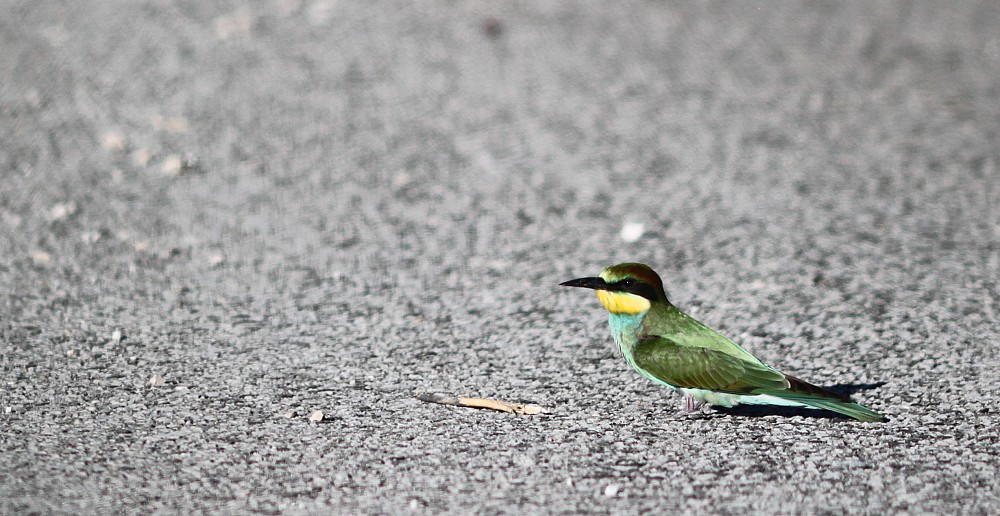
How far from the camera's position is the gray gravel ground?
3.36m

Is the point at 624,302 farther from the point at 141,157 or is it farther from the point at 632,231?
the point at 141,157

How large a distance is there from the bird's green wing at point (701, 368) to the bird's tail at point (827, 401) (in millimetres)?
41

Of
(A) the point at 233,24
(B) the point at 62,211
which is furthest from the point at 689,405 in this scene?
(A) the point at 233,24

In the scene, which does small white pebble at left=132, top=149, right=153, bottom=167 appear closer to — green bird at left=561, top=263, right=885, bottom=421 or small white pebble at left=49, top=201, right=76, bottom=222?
small white pebble at left=49, top=201, right=76, bottom=222

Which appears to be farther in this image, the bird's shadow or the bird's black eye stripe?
the bird's black eye stripe

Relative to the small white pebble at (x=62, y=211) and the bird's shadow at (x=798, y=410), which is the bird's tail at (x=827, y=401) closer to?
the bird's shadow at (x=798, y=410)

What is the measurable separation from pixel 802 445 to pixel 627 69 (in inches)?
173

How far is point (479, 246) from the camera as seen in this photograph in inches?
209

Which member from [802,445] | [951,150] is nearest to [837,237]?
[951,150]

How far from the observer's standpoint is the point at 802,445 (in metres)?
3.49

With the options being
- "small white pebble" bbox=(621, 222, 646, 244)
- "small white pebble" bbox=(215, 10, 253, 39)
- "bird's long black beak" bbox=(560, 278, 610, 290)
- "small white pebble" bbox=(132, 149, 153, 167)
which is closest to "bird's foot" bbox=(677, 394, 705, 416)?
"bird's long black beak" bbox=(560, 278, 610, 290)

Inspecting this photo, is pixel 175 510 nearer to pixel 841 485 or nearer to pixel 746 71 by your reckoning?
pixel 841 485

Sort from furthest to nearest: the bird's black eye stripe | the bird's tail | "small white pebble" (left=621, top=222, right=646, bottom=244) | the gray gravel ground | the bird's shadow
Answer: "small white pebble" (left=621, top=222, right=646, bottom=244) < the bird's black eye stripe < the bird's shadow < the bird's tail < the gray gravel ground

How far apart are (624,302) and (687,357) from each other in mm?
330
